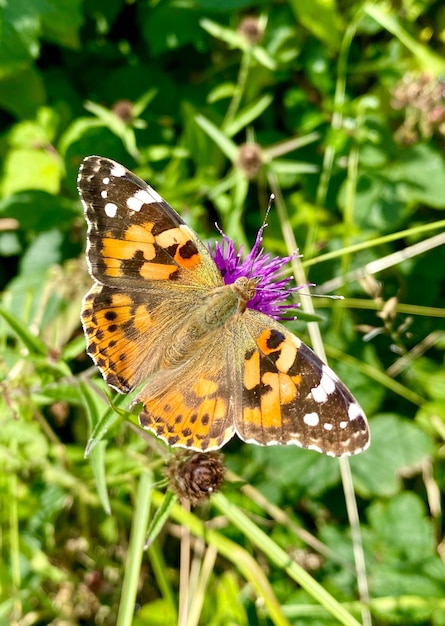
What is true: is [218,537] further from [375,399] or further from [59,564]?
[375,399]

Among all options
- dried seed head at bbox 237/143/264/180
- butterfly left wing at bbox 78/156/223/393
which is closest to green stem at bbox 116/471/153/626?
butterfly left wing at bbox 78/156/223/393

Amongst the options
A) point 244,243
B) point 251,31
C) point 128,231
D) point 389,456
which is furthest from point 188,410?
point 251,31

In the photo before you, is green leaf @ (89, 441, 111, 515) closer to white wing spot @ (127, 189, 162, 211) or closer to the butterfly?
the butterfly

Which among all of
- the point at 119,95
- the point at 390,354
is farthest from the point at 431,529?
the point at 119,95

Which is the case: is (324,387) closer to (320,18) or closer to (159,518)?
(159,518)

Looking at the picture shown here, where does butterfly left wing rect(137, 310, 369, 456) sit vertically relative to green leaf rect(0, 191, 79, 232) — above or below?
below
